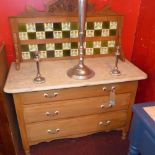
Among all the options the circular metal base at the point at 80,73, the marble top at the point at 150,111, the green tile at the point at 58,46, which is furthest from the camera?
the green tile at the point at 58,46

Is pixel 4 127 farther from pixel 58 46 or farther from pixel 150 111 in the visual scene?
pixel 150 111

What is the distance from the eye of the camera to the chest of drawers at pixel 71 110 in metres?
1.29

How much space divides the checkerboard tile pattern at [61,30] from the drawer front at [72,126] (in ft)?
2.17

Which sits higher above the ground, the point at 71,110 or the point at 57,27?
Result: the point at 57,27

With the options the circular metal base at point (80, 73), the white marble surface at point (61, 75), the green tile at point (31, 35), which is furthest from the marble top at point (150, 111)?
the green tile at point (31, 35)

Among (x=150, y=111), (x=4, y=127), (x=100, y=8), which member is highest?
(x=100, y=8)

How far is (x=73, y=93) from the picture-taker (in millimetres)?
1311

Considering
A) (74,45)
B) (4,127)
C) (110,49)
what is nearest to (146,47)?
(110,49)

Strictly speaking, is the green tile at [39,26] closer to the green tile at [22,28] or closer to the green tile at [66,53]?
the green tile at [22,28]

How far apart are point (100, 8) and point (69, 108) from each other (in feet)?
2.79

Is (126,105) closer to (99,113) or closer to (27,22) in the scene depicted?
(99,113)

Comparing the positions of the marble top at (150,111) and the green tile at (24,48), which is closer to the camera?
the marble top at (150,111)

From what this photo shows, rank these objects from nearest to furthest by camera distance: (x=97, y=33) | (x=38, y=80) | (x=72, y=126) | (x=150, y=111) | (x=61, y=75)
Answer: (x=150, y=111) → (x=38, y=80) → (x=61, y=75) → (x=72, y=126) → (x=97, y=33)

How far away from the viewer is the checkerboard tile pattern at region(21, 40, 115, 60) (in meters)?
1.49
